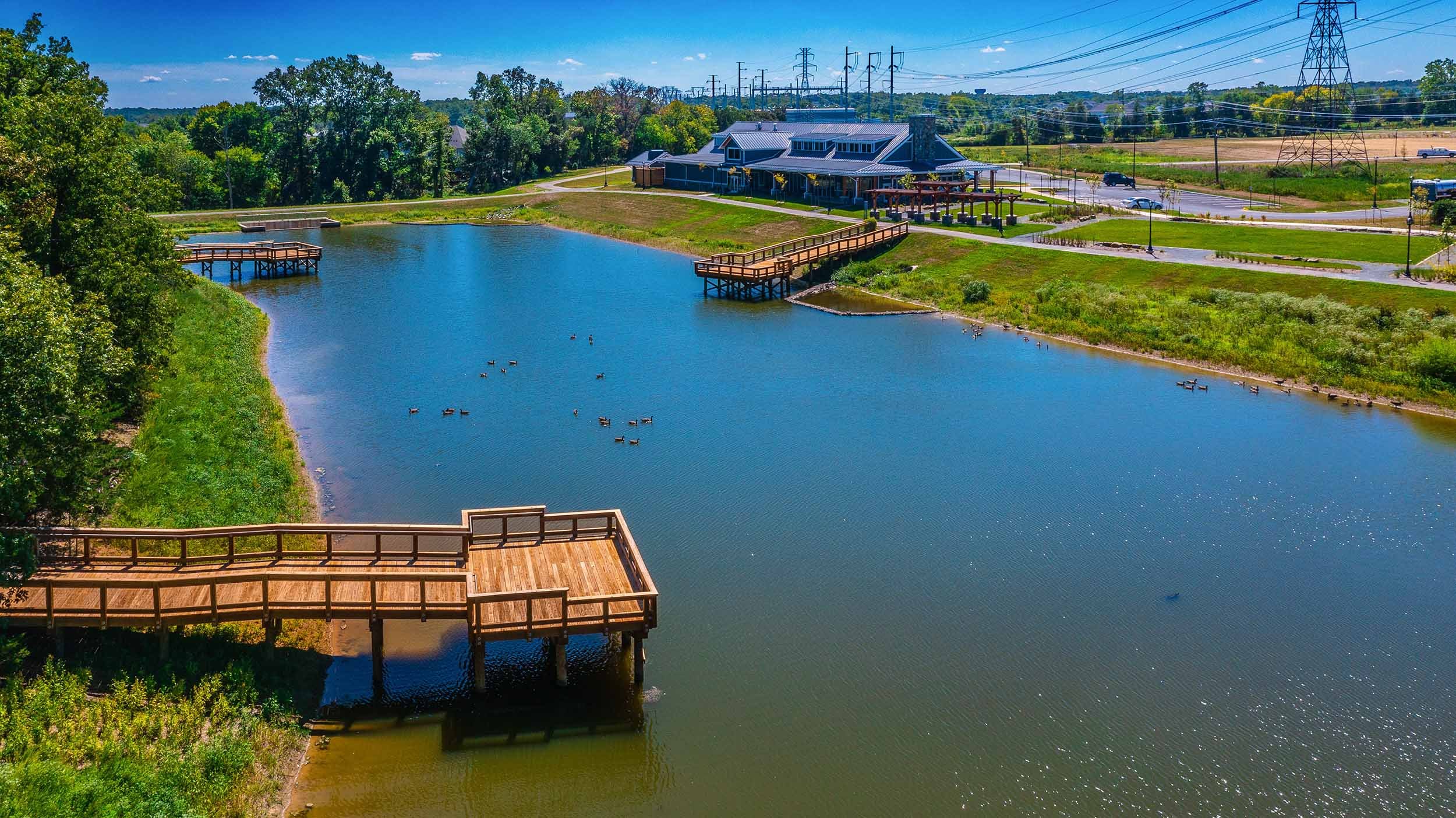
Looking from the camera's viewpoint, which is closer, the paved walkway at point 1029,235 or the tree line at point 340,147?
the paved walkway at point 1029,235

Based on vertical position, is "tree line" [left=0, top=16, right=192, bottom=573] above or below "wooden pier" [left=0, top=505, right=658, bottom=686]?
above

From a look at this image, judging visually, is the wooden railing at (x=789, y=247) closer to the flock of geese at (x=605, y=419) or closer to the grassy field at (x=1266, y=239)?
the grassy field at (x=1266, y=239)

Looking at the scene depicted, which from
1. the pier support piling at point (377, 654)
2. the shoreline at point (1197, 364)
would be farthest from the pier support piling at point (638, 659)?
the shoreline at point (1197, 364)

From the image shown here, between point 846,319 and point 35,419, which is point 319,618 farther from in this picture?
point 846,319

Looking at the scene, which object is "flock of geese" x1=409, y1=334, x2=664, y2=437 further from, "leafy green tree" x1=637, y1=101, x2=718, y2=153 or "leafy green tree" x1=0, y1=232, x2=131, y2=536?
"leafy green tree" x1=637, y1=101, x2=718, y2=153

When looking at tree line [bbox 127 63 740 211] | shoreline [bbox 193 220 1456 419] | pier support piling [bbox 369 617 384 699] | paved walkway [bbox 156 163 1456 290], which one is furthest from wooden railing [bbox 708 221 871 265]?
tree line [bbox 127 63 740 211]
